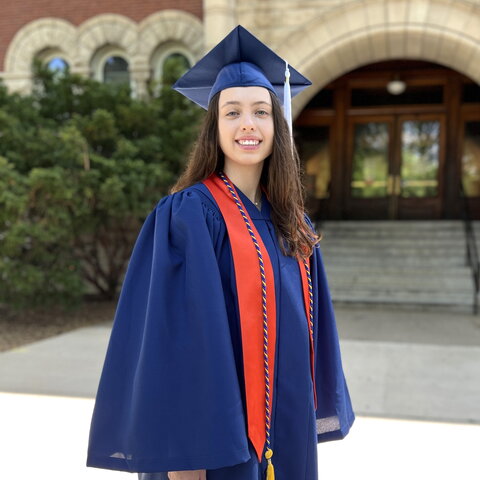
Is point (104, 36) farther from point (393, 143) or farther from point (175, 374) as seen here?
point (175, 374)

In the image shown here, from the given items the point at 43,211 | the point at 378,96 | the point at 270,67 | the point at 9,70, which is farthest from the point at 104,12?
the point at 270,67

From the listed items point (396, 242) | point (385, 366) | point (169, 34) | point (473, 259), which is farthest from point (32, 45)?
point (473, 259)

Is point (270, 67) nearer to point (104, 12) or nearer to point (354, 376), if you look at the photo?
point (354, 376)

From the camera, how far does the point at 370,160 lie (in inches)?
498

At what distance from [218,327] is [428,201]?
1188 cm

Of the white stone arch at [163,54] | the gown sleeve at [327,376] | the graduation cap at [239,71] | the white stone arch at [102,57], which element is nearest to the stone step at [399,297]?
the white stone arch at [163,54]

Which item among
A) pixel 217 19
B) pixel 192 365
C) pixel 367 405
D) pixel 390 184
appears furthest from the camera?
pixel 390 184

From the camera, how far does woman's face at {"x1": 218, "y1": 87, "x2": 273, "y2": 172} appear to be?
5.62 feet

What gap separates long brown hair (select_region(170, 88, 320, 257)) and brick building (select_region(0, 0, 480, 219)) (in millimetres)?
6740

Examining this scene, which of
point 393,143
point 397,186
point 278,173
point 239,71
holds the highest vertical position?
point 393,143

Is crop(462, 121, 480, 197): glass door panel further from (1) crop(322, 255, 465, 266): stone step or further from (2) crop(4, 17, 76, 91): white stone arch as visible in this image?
(2) crop(4, 17, 76, 91): white stone arch

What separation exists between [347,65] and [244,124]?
7744 mm

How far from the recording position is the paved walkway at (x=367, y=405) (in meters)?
3.33

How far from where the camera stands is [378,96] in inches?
488
